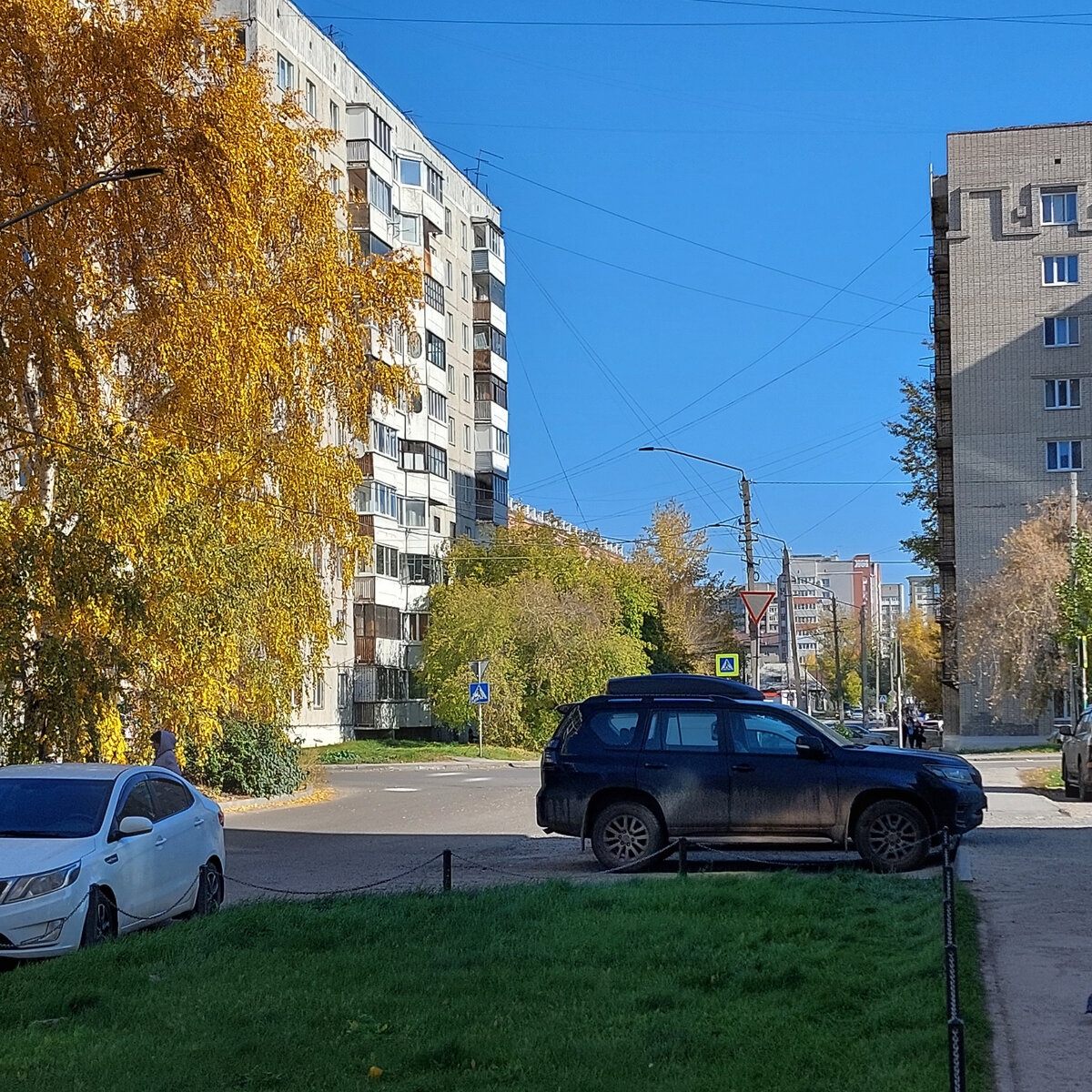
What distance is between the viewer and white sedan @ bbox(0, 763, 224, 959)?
36.6 ft

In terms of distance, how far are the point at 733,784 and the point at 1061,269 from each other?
53.4m

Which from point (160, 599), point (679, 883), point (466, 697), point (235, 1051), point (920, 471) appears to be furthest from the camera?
point (920, 471)

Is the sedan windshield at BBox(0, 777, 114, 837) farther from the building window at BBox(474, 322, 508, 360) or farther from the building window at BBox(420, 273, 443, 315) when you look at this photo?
the building window at BBox(474, 322, 508, 360)

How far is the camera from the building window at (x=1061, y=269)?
6456cm

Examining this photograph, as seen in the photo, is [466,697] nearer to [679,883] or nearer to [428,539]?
[428,539]

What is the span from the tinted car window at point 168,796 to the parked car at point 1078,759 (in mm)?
17590

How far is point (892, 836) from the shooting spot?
16.8 m

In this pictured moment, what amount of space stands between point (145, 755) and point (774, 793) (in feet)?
37.0

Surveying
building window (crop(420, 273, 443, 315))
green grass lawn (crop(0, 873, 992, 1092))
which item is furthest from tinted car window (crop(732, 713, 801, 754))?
building window (crop(420, 273, 443, 315))

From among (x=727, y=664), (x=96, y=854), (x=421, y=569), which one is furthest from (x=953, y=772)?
(x=421, y=569)

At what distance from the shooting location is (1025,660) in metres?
53.5

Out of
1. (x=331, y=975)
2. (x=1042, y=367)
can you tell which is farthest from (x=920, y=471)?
(x=331, y=975)

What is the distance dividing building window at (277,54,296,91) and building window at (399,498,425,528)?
1778cm

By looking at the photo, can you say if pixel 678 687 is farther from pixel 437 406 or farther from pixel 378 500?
pixel 437 406
